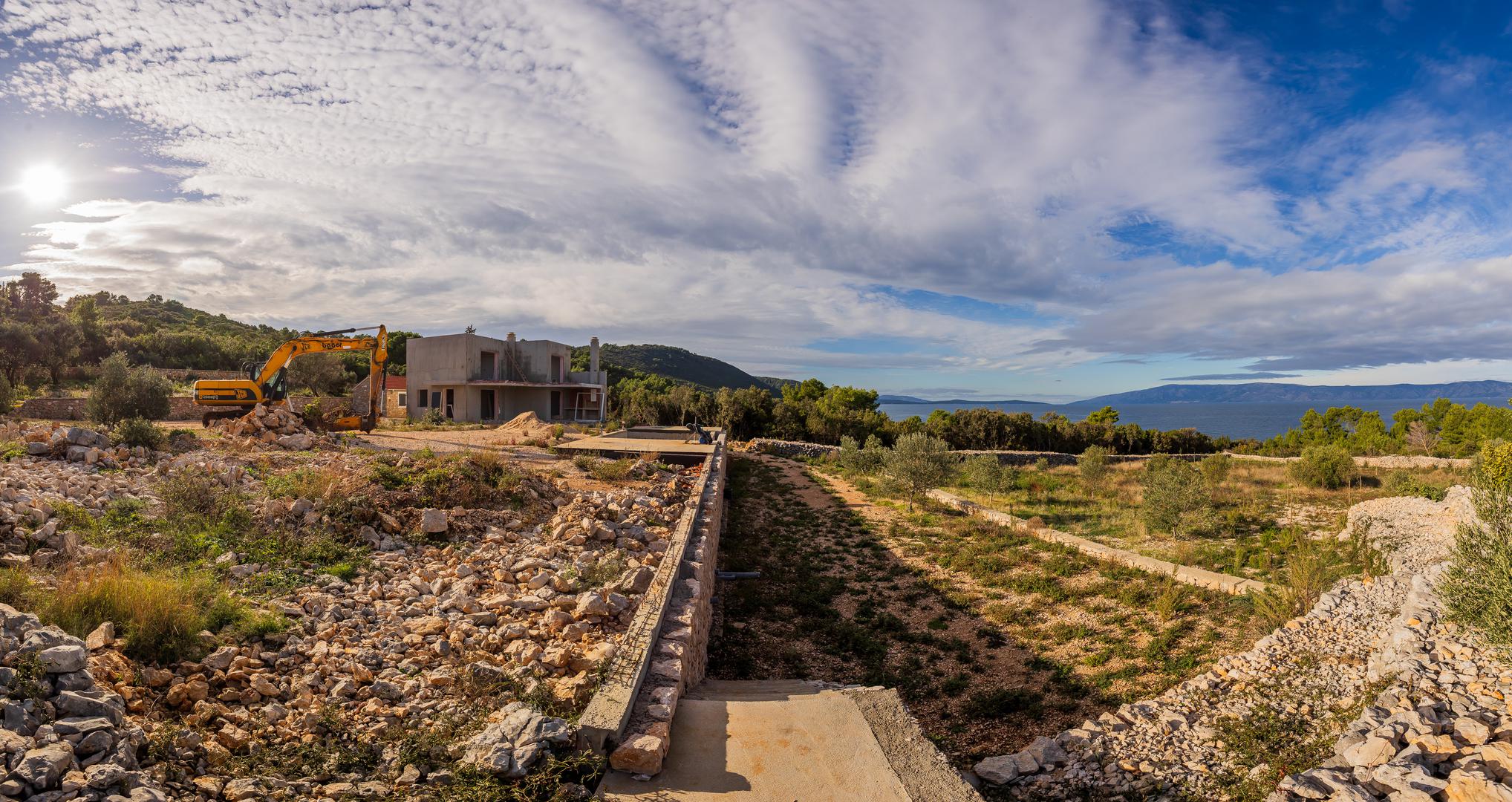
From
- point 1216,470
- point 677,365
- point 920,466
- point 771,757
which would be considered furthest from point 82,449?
point 677,365

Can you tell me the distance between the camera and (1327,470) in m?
17.8

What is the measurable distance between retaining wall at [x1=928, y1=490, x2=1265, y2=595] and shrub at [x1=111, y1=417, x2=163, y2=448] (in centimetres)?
1472

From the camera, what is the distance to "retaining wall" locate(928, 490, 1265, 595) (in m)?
8.22

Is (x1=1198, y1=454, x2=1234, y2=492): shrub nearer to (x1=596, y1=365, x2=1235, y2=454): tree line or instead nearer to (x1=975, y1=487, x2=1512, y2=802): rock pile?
(x1=596, y1=365, x2=1235, y2=454): tree line

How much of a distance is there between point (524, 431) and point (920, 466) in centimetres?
1203

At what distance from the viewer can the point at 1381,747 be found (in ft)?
11.8

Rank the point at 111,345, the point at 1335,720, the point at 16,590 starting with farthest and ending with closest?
the point at 111,345 → the point at 1335,720 → the point at 16,590

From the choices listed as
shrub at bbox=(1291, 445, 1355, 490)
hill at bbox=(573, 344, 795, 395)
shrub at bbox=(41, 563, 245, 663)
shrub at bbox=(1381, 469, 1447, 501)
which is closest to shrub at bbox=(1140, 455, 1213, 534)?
shrub at bbox=(1381, 469, 1447, 501)

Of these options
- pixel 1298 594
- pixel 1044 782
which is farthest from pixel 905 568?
pixel 1044 782

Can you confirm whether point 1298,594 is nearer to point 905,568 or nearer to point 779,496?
point 905,568

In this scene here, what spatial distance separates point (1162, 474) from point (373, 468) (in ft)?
48.9

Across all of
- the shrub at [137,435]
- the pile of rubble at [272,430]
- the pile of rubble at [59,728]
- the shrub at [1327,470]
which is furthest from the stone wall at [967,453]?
the pile of rubble at [59,728]

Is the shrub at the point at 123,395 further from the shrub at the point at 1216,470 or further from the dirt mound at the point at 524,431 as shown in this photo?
the shrub at the point at 1216,470

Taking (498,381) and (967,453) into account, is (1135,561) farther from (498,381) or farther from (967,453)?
(498,381)
